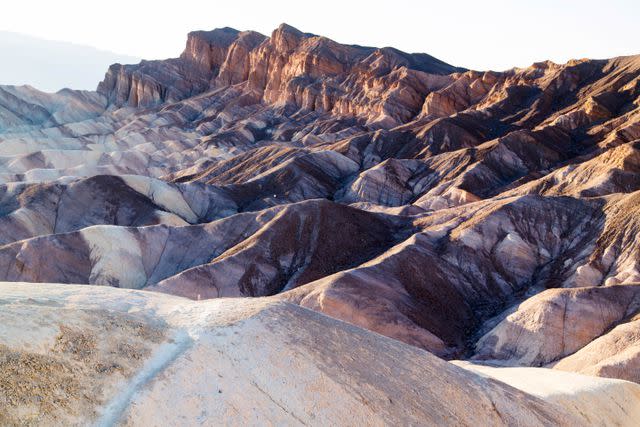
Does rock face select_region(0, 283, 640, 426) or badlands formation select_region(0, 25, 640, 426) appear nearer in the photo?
rock face select_region(0, 283, 640, 426)

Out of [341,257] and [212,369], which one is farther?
[341,257]

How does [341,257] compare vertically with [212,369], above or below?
below

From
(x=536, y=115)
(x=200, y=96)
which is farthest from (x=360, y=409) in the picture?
(x=200, y=96)

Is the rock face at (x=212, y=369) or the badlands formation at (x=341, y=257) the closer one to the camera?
the rock face at (x=212, y=369)

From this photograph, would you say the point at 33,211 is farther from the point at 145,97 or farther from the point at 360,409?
the point at 145,97

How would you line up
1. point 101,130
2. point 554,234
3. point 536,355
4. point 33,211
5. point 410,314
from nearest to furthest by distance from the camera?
point 536,355 → point 410,314 → point 554,234 → point 33,211 → point 101,130
